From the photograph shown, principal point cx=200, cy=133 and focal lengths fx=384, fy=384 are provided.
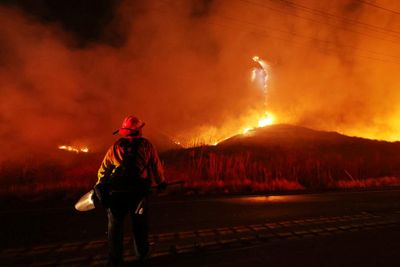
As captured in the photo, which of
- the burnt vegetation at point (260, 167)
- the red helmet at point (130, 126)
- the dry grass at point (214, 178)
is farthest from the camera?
the burnt vegetation at point (260, 167)

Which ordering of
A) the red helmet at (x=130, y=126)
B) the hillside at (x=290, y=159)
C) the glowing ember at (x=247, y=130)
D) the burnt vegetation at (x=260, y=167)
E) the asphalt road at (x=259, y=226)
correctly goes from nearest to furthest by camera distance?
the red helmet at (x=130, y=126) < the asphalt road at (x=259, y=226) < the burnt vegetation at (x=260, y=167) < the hillside at (x=290, y=159) < the glowing ember at (x=247, y=130)

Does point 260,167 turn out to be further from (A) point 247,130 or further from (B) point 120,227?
(A) point 247,130

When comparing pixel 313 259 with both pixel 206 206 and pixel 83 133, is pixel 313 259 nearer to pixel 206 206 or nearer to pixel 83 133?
pixel 206 206

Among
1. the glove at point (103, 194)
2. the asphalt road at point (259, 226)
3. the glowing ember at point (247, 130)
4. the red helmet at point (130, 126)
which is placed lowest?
the asphalt road at point (259, 226)

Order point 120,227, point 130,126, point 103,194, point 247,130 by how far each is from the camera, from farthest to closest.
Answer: point 247,130, point 130,126, point 120,227, point 103,194

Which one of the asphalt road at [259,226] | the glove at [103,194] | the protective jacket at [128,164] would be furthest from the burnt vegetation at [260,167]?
the glove at [103,194]

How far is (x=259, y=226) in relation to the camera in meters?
7.40

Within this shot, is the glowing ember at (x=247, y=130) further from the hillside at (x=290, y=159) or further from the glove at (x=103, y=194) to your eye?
the glove at (x=103, y=194)

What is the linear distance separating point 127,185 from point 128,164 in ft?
0.84

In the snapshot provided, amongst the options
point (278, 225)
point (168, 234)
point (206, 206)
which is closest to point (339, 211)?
point (278, 225)

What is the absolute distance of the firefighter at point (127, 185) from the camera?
468cm

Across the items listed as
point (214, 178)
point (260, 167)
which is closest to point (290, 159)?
point (260, 167)

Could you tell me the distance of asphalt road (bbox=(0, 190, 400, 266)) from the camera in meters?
5.31

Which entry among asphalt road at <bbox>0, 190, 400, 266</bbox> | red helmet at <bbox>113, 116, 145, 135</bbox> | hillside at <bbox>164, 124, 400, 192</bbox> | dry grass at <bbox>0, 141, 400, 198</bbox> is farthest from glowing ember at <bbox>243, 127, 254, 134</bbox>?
red helmet at <bbox>113, 116, 145, 135</bbox>
